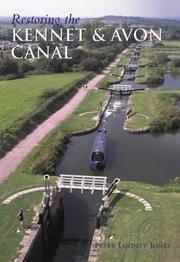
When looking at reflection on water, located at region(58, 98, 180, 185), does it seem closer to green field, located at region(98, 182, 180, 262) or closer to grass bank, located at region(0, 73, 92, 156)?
grass bank, located at region(0, 73, 92, 156)

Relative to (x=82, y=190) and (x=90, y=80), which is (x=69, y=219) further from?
(x=90, y=80)

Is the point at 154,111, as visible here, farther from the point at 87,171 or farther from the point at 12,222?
the point at 12,222

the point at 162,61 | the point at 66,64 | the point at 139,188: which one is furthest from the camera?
the point at 162,61

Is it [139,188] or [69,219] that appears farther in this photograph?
[139,188]

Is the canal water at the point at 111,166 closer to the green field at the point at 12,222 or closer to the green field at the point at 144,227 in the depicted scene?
the green field at the point at 144,227

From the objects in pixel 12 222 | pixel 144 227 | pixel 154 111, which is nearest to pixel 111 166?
pixel 144 227

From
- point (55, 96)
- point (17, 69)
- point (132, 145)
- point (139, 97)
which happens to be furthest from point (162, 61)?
point (132, 145)

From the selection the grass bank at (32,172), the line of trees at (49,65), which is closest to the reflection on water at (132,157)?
the grass bank at (32,172)
